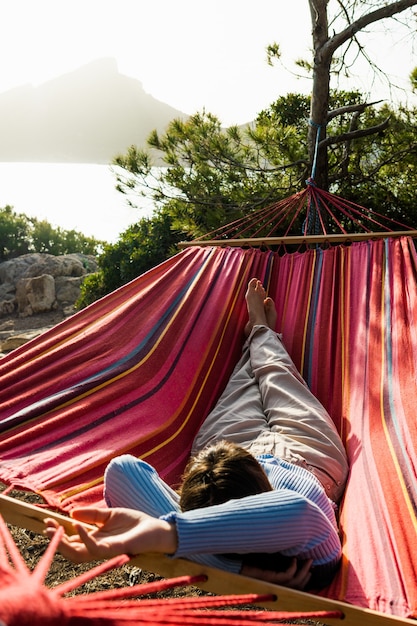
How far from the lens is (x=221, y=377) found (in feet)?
6.66

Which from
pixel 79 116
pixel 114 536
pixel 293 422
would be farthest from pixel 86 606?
pixel 79 116

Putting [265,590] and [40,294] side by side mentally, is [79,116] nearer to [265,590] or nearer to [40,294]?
[40,294]

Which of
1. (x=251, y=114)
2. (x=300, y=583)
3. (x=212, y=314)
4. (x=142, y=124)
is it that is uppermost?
(x=142, y=124)

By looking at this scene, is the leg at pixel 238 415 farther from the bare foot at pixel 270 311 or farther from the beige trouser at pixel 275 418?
the bare foot at pixel 270 311

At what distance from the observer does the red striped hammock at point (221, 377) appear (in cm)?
120

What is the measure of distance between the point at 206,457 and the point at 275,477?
0.19m

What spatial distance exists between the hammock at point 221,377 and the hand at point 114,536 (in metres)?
0.30

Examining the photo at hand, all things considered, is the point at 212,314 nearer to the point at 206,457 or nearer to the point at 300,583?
the point at 206,457

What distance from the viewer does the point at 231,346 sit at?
2158 millimetres

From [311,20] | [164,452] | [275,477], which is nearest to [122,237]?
[311,20]

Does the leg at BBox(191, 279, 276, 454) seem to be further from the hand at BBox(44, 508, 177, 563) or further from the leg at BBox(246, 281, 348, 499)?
the hand at BBox(44, 508, 177, 563)

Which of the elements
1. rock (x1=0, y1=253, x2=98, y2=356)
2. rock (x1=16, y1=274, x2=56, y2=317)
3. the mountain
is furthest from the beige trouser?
the mountain

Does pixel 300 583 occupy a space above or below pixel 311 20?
below

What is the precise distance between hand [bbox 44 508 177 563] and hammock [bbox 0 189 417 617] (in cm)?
30
